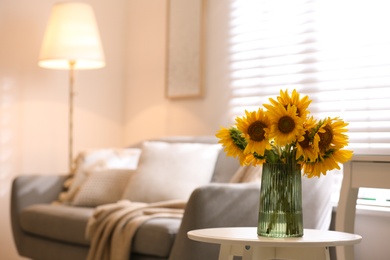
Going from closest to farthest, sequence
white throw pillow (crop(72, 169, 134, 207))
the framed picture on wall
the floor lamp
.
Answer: white throw pillow (crop(72, 169, 134, 207)) → the floor lamp → the framed picture on wall

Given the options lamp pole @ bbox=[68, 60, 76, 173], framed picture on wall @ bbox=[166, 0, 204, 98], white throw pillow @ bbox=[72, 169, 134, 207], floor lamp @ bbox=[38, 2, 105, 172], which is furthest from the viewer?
lamp pole @ bbox=[68, 60, 76, 173]

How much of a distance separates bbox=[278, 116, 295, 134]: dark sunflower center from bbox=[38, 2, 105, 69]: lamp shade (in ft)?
8.84

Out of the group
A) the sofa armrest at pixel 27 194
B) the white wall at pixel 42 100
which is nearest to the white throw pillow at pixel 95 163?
the sofa armrest at pixel 27 194

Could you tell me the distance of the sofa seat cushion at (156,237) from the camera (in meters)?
3.17

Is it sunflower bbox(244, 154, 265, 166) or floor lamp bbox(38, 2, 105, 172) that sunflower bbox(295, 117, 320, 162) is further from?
floor lamp bbox(38, 2, 105, 172)

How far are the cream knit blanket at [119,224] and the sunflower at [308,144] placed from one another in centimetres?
136

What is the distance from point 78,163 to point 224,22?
4.28 feet

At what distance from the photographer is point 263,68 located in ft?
14.0

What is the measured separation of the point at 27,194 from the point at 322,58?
6.48 ft

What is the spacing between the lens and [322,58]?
153 inches

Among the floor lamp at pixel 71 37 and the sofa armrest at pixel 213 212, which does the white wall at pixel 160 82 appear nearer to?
the floor lamp at pixel 71 37

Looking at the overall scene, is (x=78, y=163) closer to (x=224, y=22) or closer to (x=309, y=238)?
(x=224, y=22)

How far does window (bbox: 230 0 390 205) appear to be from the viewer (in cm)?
359

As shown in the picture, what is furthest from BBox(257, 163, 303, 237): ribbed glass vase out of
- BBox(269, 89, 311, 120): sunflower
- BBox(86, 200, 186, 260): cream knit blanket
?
BBox(86, 200, 186, 260): cream knit blanket
